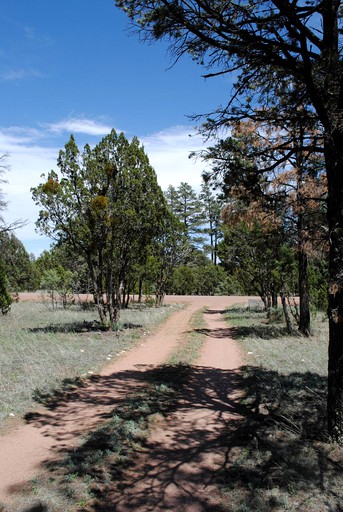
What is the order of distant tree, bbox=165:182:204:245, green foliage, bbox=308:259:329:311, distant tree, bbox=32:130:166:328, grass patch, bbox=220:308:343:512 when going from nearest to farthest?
1. grass patch, bbox=220:308:343:512
2. distant tree, bbox=32:130:166:328
3. green foliage, bbox=308:259:329:311
4. distant tree, bbox=165:182:204:245

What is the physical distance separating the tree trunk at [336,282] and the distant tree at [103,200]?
29.7ft

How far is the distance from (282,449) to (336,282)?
2.03 meters

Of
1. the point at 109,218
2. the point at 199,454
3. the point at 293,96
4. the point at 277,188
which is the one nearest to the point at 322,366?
the point at 277,188

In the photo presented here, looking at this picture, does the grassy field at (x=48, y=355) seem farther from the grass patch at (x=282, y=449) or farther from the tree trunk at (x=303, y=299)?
the tree trunk at (x=303, y=299)

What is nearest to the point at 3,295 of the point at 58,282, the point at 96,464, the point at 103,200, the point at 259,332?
the point at 58,282

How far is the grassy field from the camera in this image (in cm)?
671

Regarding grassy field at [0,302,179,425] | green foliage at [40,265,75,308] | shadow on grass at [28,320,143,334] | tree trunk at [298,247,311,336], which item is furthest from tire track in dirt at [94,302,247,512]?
green foliage at [40,265,75,308]

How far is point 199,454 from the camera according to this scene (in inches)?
186

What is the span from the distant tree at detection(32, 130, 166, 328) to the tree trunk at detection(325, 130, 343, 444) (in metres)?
9.06

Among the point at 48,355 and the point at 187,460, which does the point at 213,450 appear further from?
the point at 48,355

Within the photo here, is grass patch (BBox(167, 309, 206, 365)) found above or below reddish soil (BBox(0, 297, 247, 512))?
above

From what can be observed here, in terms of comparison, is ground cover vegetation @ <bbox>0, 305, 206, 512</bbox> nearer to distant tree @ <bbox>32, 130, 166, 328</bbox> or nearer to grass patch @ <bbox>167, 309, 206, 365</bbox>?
grass patch @ <bbox>167, 309, 206, 365</bbox>

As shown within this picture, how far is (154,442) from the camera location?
5012 millimetres

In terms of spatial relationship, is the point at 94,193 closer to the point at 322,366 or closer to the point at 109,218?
the point at 109,218
